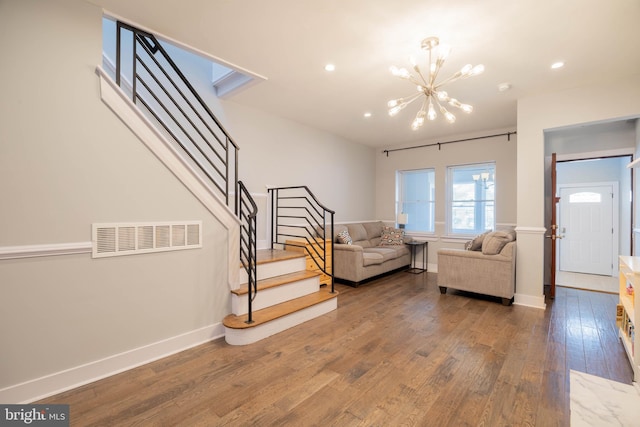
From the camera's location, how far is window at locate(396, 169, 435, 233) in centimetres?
633

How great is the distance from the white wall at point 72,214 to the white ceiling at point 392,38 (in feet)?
2.05

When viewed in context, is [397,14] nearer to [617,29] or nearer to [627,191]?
[617,29]

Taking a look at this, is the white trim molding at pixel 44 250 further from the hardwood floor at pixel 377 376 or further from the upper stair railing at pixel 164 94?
the upper stair railing at pixel 164 94

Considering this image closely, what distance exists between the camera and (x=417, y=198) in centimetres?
653

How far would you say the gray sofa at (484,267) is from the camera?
381 cm

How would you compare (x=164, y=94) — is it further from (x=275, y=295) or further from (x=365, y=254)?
(x=365, y=254)

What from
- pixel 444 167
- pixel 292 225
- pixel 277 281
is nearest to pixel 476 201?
pixel 444 167

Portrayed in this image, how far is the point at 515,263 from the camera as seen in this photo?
3.97 meters

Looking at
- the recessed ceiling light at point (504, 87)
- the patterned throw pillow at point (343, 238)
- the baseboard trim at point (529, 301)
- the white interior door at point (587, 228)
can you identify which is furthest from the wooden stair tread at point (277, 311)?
the white interior door at point (587, 228)

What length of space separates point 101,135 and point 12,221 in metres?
0.78

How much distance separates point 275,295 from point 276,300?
0.19ft

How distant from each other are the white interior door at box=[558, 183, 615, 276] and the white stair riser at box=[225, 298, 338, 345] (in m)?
5.36

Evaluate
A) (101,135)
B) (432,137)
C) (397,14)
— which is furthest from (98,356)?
(432,137)

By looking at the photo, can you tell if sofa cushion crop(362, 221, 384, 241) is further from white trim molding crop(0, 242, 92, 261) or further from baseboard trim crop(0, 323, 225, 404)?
white trim molding crop(0, 242, 92, 261)
